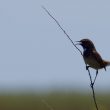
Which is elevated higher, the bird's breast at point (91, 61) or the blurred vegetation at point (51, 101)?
the blurred vegetation at point (51, 101)

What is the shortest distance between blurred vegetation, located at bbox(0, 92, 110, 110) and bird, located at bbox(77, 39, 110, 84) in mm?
11233

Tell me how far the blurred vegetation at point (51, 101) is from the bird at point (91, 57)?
36.9ft

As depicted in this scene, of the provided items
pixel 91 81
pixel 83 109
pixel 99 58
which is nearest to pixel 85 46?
pixel 99 58

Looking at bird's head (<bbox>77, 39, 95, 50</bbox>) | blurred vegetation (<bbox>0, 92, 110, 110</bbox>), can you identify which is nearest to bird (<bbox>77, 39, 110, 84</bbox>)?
bird's head (<bbox>77, 39, 95, 50</bbox>)

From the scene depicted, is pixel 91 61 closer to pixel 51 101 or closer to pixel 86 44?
pixel 86 44

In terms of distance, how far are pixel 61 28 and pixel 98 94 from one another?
18.6 meters

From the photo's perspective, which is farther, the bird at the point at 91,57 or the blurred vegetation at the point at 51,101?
the blurred vegetation at the point at 51,101

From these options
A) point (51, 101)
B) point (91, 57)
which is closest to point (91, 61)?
point (91, 57)

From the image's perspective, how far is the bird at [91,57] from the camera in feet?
39.8

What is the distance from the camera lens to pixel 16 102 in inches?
1065

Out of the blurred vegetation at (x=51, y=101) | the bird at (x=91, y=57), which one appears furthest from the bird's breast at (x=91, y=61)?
the blurred vegetation at (x=51, y=101)

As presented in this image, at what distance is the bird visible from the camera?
1212 centimetres

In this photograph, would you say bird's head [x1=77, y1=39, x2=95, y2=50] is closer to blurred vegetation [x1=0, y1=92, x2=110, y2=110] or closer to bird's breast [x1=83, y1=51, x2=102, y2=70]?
bird's breast [x1=83, y1=51, x2=102, y2=70]

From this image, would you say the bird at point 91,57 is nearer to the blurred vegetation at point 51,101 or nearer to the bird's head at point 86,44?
the bird's head at point 86,44
